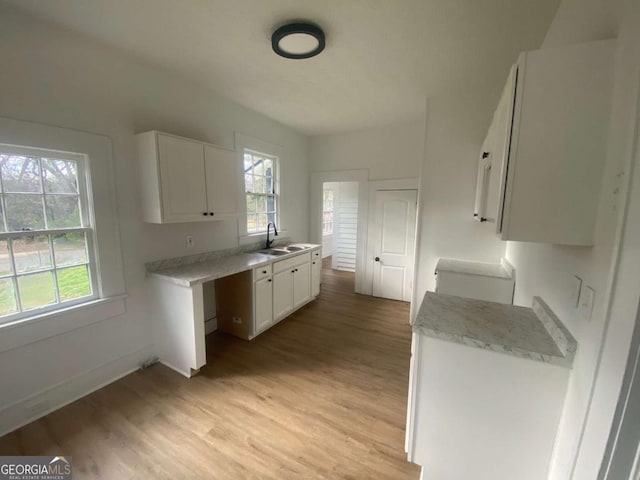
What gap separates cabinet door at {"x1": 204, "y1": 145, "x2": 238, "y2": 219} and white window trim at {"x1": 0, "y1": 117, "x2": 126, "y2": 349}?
0.76m

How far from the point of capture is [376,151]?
4039mm

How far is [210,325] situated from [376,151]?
337 cm

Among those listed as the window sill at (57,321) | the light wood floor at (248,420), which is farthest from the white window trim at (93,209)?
the light wood floor at (248,420)

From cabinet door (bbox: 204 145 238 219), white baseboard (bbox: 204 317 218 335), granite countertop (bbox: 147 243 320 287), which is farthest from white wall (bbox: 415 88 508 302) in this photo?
white baseboard (bbox: 204 317 218 335)

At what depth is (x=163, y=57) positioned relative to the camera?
2.12m

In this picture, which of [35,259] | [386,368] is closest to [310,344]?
[386,368]

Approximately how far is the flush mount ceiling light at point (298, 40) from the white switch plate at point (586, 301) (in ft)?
6.63

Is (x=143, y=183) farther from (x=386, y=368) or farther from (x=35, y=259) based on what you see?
(x=386, y=368)

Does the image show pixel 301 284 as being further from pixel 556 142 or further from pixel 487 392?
pixel 556 142

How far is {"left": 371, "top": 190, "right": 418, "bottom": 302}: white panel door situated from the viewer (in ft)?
12.9

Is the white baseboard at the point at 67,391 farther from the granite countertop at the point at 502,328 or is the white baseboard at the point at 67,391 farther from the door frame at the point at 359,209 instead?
the door frame at the point at 359,209

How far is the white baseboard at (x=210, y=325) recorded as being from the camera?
2963mm

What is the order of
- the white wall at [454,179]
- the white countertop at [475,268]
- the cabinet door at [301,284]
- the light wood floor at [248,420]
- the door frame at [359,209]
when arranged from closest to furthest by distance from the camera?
the light wood floor at [248,420] < the white countertop at [475,268] < the white wall at [454,179] < the cabinet door at [301,284] < the door frame at [359,209]

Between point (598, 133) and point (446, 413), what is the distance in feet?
4.35
